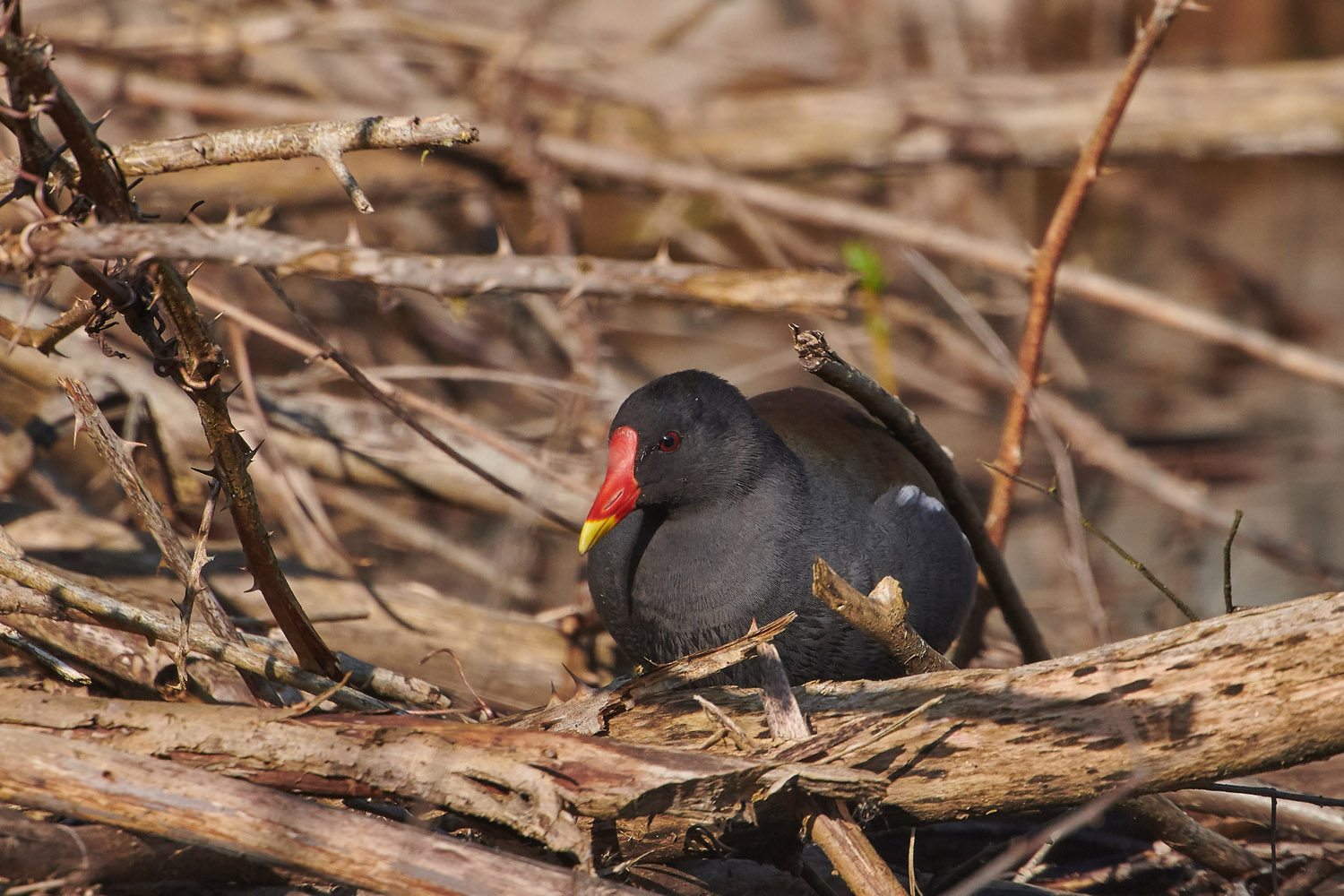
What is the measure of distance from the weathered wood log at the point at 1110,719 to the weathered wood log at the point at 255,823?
468 millimetres


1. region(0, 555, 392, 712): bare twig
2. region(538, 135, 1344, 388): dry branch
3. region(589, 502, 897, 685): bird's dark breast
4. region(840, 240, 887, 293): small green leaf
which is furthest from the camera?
region(538, 135, 1344, 388): dry branch

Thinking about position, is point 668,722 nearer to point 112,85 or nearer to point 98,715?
point 98,715

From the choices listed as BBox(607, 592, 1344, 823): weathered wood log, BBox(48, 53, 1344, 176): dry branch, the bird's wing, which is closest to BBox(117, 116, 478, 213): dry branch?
BBox(607, 592, 1344, 823): weathered wood log

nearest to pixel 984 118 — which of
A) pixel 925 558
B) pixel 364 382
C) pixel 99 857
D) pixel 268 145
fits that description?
pixel 925 558

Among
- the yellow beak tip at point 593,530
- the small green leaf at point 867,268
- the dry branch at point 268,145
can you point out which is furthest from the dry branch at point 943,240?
the dry branch at point 268,145

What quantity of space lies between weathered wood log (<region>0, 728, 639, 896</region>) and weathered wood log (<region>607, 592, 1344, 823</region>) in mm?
468

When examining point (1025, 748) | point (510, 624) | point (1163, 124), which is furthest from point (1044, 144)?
point (1025, 748)

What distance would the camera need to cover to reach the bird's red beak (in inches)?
91.6

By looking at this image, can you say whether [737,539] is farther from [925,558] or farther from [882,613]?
[882,613]

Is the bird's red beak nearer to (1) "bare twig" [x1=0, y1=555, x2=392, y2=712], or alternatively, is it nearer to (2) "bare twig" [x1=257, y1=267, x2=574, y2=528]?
(2) "bare twig" [x1=257, y1=267, x2=574, y2=528]

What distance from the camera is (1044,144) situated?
4.43m

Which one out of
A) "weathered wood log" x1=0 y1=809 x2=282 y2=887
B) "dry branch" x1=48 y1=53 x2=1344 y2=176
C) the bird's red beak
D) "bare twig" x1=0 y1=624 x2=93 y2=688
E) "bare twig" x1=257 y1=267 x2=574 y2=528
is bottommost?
"weathered wood log" x1=0 y1=809 x2=282 y2=887

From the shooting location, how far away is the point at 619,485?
2.34 metres

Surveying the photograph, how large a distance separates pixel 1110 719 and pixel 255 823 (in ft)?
3.80
